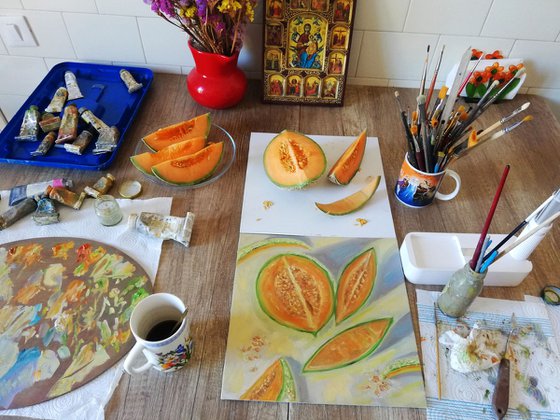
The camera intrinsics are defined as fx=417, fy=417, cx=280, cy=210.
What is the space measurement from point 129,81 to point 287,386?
914 millimetres

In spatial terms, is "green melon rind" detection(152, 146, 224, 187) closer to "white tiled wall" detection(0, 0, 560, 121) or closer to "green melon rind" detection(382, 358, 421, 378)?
"white tiled wall" detection(0, 0, 560, 121)

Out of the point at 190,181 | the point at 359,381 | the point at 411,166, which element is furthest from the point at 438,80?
the point at 359,381

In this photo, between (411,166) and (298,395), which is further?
(411,166)

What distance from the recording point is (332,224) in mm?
891

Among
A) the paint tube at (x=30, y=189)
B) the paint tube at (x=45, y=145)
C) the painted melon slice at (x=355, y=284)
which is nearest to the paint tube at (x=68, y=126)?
the paint tube at (x=45, y=145)

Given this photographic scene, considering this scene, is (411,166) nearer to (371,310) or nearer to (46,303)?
(371,310)

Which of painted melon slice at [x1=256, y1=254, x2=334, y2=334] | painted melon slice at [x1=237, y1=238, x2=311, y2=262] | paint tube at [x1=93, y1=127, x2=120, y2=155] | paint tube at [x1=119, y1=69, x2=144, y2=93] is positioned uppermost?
paint tube at [x1=119, y1=69, x2=144, y2=93]

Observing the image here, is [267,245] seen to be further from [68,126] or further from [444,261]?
[68,126]

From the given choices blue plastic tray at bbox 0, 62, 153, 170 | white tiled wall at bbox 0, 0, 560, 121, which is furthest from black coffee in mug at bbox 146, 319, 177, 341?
white tiled wall at bbox 0, 0, 560, 121

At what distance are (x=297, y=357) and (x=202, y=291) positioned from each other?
213mm

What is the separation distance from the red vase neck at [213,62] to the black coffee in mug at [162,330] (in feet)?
2.12

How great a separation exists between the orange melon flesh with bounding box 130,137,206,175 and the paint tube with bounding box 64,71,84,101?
0.31m

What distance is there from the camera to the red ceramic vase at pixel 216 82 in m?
1.04

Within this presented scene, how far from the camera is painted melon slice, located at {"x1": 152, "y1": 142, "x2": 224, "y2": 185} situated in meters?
0.92
